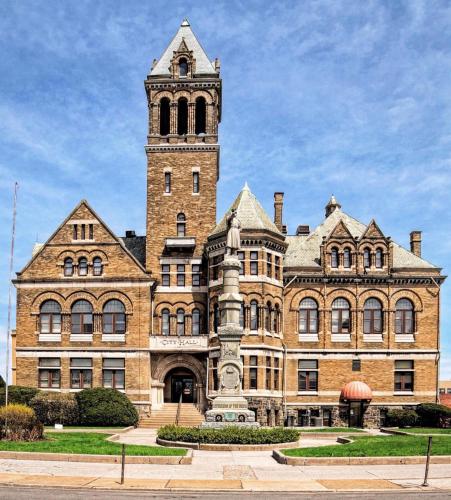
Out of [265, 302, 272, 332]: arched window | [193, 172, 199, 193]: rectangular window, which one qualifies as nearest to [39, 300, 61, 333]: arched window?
[193, 172, 199, 193]: rectangular window

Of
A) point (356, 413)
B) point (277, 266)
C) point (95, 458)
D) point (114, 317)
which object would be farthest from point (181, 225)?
point (95, 458)

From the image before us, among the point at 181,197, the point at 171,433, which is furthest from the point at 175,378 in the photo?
the point at 171,433

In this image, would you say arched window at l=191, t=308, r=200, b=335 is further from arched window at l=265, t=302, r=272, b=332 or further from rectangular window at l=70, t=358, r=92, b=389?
rectangular window at l=70, t=358, r=92, b=389

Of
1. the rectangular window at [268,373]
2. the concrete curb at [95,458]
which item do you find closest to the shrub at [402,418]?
the rectangular window at [268,373]

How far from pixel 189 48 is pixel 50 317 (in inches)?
909

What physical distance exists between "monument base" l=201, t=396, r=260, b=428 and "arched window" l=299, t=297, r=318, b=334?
1804cm

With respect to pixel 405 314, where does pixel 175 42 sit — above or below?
above

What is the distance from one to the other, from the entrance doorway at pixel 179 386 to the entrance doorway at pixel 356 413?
11.2m

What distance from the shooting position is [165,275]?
5031cm

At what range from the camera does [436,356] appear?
4975 cm

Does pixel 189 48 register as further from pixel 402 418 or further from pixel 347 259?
pixel 402 418

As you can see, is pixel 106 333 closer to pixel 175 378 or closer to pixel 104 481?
pixel 175 378

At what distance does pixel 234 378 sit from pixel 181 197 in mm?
21017

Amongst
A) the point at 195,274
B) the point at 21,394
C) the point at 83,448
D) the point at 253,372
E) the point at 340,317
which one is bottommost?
the point at 21,394
